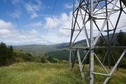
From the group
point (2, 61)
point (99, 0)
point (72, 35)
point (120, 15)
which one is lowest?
point (2, 61)

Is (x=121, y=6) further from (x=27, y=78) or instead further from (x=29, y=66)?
(x=29, y=66)

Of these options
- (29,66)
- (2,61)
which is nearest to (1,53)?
(2,61)

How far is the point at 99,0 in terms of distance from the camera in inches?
683

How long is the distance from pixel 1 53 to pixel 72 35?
2942 inches

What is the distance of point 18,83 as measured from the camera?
60.2ft

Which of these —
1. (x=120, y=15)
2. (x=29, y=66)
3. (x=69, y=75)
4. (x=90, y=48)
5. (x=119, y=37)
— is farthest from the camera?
(x=119, y=37)

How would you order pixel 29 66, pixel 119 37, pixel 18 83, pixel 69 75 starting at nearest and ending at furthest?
1. pixel 18 83
2. pixel 69 75
3. pixel 29 66
4. pixel 119 37

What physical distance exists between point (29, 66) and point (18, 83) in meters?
9.00

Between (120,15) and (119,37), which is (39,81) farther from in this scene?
(119,37)

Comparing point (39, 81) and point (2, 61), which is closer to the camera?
point (39, 81)

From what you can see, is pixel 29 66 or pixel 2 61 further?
pixel 2 61

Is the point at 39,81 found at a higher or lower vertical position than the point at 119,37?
lower

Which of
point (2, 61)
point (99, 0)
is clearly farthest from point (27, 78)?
point (2, 61)

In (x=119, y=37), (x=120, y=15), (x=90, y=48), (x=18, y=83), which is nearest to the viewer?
(x=90, y=48)
